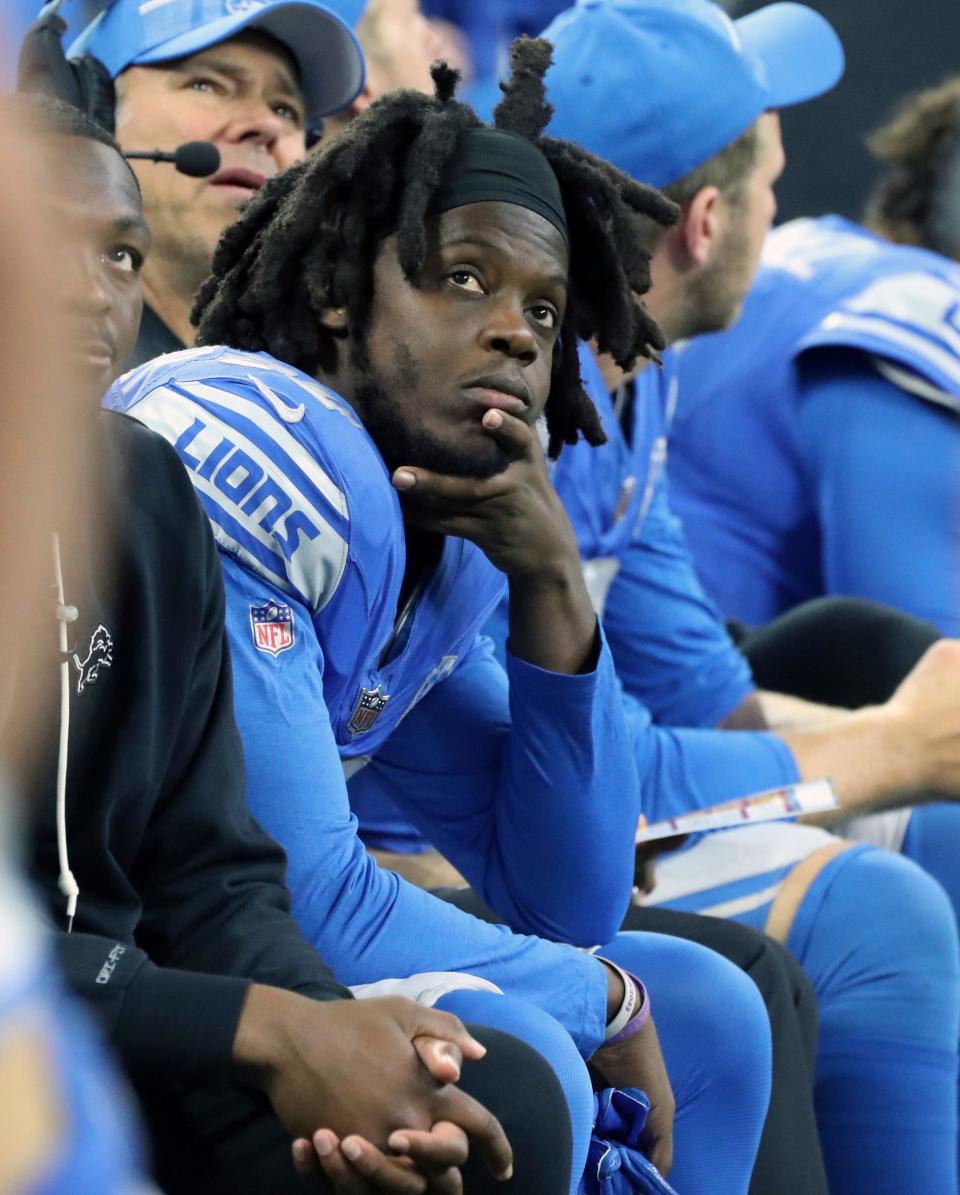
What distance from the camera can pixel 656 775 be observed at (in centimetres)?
254

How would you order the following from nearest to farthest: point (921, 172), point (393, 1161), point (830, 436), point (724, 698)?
point (393, 1161)
point (724, 698)
point (830, 436)
point (921, 172)

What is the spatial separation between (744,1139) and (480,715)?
464 millimetres

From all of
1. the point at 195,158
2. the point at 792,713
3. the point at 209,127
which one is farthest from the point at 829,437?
the point at 195,158

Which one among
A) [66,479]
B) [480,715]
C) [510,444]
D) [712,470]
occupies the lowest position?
[712,470]

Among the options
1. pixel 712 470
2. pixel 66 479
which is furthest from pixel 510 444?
pixel 712 470

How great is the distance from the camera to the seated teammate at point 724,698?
2.36 m

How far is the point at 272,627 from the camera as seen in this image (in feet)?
5.24

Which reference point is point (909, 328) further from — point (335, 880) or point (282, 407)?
point (335, 880)

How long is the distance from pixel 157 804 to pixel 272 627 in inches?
9.4

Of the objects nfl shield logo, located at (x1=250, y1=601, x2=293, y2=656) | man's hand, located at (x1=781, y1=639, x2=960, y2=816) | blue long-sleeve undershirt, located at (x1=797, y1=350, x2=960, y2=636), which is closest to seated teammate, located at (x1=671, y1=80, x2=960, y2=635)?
Result: blue long-sleeve undershirt, located at (x1=797, y1=350, x2=960, y2=636)

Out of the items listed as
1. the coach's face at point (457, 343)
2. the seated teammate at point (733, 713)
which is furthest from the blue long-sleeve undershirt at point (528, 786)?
the seated teammate at point (733, 713)

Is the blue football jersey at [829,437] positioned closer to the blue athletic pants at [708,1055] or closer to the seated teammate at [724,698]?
the seated teammate at [724,698]

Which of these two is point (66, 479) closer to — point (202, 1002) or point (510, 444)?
point (202, 1002)

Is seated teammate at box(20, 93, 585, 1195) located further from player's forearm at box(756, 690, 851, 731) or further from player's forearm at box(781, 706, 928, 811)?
player's forearm at box(756, 690, 851, 731)
